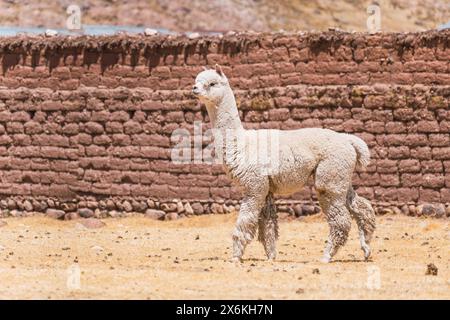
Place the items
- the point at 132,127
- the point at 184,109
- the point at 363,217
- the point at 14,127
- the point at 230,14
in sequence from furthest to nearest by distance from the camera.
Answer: the point at 230,14 → the point at 14,127 → the point at 132,127 → the point at 184,109 → the point at 363,217

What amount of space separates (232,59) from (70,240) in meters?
4.34

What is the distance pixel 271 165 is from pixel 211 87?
3.94ft

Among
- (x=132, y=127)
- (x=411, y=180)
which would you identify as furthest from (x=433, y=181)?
(x=132, y=127)

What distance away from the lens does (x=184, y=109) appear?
24.7m

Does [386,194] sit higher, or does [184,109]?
[184,109]

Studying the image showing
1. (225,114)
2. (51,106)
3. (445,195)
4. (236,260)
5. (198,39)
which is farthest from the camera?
(51,106)

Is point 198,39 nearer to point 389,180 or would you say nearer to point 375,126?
point 375,126

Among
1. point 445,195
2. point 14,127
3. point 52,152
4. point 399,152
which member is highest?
point 399,152

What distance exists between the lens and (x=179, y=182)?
24734mm

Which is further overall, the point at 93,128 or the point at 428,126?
the point at 93,128

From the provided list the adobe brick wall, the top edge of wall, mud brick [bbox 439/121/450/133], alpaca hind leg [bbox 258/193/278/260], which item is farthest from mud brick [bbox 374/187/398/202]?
alpaca hind leg [bbox 258/193/278/260]

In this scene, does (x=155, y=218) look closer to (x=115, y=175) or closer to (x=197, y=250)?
(x=115, y=175)

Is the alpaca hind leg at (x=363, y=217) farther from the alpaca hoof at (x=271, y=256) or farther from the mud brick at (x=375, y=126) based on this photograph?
the mud brick at (x=375, y=126)

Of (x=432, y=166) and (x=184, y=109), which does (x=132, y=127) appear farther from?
(x=432, y=166)
